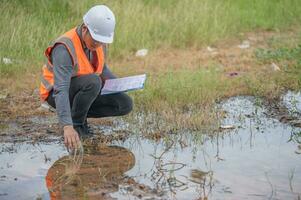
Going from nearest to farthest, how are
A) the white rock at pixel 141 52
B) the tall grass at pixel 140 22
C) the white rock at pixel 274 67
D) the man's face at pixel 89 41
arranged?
1. the man's face at pixel 89 41
2. the white rock at pixel 274 67
3. the tall grass at pixel 140 22
4. the white rock at pixel 141 52

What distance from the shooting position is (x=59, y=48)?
505 centimetres

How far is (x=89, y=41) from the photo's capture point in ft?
16.7

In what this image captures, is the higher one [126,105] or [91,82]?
[91,82]

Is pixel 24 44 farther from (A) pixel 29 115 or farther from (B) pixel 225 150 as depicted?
(B) pixel 225 150

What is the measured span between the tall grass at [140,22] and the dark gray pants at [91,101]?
8.15ft

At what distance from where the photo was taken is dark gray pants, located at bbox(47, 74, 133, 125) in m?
5.41

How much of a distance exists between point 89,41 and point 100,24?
0.80 ft

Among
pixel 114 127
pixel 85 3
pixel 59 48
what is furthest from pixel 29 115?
pixel 85 3

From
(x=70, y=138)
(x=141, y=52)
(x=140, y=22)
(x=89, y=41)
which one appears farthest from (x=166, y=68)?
(x=70, y=138)

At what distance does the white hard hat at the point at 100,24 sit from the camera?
4.91 m

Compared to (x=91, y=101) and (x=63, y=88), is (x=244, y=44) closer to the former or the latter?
(x=91, y=101)

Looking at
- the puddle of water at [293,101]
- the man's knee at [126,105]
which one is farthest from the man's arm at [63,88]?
the puddle of water at [293,101]

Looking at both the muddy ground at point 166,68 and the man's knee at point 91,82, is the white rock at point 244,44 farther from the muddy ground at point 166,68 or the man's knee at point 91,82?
the man's knee at point 91,82

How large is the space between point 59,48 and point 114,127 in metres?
1.38
